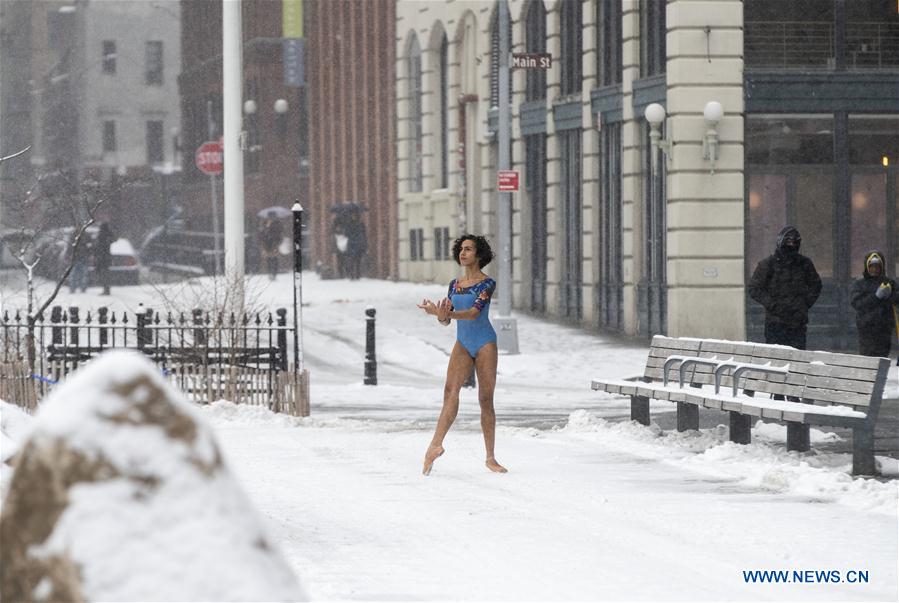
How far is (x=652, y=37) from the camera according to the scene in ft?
95.1

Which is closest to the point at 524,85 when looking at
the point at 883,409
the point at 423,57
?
the point at 423,57

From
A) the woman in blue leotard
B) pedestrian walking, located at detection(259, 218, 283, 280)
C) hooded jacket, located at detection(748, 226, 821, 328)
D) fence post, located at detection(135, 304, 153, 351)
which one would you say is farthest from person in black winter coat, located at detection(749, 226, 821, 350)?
pedestrian walking, located at detection(259, 218, 283, 280)

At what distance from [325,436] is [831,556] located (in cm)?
727

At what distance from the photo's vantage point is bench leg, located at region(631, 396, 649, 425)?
15070mm

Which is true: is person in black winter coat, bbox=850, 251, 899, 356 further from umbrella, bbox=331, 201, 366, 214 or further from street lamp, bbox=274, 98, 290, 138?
street lamp, bbox=274, 98, 290, 138

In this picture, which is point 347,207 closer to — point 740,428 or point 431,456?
point 740,428

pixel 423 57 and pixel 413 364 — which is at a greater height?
pixel 423 57

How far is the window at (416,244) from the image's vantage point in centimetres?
4400

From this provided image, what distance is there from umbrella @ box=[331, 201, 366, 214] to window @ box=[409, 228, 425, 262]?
638 cm

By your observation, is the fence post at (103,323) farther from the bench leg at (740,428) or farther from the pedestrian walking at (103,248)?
the pedestrian walking at (103,248)

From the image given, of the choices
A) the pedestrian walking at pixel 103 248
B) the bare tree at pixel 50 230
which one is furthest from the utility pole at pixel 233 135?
the pedestrian walking at pixel 103 248

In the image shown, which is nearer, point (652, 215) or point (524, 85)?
point (652, 215)

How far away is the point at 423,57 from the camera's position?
1647 inches

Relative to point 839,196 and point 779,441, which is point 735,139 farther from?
point 779,441
